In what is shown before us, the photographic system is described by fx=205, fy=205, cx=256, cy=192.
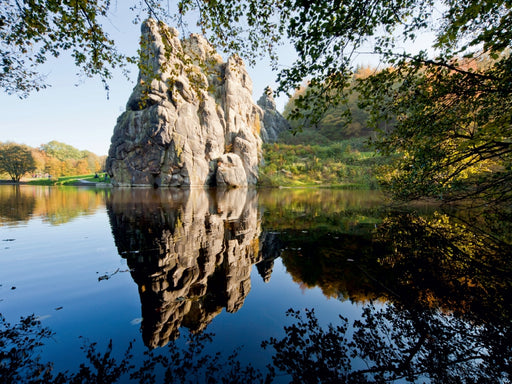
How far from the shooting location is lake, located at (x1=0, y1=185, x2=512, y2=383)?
8.14 ft

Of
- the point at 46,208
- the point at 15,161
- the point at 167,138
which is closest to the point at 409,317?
the point at 46,208

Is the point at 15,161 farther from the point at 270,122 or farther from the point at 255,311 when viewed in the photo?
the point at 255,311

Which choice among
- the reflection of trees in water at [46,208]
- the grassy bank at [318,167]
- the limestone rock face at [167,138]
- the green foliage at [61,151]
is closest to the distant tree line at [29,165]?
the green foliage at [61,151]

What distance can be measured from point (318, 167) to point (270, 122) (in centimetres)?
3170

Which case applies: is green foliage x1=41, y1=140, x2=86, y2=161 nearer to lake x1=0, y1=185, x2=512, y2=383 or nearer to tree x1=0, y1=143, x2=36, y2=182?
tree x1=0, y1=143, x2=36, y2=182

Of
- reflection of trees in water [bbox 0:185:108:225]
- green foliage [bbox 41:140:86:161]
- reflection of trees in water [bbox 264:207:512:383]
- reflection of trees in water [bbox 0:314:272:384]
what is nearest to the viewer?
reflection of trees in water [bbox 0:314:272:384]

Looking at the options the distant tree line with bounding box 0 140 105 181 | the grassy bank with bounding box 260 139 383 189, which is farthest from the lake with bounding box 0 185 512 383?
the distant tree line with bounding box 0 140 105 181

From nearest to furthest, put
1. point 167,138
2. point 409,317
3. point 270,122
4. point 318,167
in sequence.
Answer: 1. point 409,317
2. point 167,138
3. point 318,167
4. point 270,122

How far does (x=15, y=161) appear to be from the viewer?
61.1 metres

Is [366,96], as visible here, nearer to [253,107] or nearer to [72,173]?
[253,107]

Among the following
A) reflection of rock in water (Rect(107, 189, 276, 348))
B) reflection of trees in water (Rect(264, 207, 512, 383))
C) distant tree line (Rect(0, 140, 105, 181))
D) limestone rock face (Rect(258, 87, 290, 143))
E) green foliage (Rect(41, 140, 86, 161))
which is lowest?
reflection of rock in water (Rect(107, 189, 276, 348))

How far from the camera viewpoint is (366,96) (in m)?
3.94

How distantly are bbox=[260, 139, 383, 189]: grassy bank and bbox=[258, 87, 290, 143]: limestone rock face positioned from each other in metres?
10.0

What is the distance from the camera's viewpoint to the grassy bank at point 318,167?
52.5m
